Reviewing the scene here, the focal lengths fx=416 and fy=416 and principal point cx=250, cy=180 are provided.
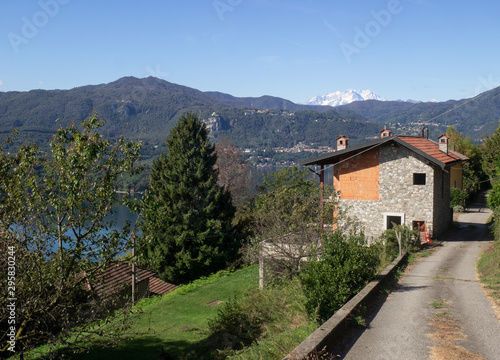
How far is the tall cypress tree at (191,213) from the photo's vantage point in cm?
3028

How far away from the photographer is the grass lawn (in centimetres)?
1413

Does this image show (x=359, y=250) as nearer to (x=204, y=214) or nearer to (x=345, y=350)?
(x=345, y=350)

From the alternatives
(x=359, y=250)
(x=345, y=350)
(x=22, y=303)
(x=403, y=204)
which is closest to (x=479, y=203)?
(x=403, y=204)

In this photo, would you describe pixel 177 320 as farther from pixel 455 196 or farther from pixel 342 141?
pixel 455 196

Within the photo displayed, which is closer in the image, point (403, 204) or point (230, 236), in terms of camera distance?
point (403, 204)

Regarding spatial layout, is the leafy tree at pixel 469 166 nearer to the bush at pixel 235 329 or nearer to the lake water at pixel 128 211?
the lake water at pixel 128 211

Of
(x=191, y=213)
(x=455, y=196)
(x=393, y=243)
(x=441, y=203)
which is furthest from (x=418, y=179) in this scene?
(x=455, y=196)

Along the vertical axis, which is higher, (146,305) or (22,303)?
(22,303)

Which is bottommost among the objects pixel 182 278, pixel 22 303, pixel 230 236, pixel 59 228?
pixel 182 278

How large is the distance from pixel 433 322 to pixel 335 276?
220cm

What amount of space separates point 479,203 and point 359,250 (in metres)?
41.4

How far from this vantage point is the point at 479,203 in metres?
45.4

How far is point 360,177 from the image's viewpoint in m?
23.4

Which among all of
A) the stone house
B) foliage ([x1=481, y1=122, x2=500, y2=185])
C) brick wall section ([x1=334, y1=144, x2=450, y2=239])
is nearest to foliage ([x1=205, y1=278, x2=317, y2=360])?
the stone house
